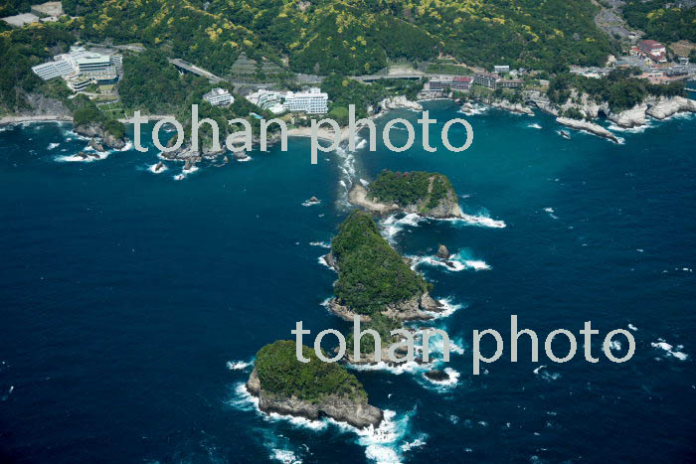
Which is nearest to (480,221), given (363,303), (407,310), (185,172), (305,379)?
(407,310)

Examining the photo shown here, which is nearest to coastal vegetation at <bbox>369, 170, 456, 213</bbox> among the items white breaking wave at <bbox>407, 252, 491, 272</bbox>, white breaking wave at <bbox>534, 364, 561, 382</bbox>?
white breaking wave at <bbox>407, 252, 491, 272</bbox>

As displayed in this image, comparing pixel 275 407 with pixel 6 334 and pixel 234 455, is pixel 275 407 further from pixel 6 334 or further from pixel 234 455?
pixel 6 334

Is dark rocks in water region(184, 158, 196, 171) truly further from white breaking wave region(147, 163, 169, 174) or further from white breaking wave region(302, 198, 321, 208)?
white breaking wave region(302, 198, 321, 208)

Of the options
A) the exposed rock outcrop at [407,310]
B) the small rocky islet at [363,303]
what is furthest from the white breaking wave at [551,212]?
the exposed rock outcrop at [407,310]

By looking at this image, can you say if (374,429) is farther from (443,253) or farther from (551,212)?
(551,212)

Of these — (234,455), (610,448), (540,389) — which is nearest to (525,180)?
(540,389)

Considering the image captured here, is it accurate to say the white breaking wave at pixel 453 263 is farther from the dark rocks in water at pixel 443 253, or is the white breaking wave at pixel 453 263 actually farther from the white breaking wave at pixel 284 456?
the white breaking wave at pixel 284 456
